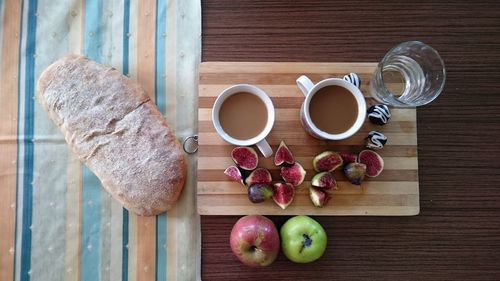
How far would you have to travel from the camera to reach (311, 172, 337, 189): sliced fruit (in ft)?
3.68

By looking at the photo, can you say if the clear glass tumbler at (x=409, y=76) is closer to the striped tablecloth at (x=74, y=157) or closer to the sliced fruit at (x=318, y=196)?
the sliced fruit at (x=318, y=196)

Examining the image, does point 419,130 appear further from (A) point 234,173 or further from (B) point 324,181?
(A) point 234,173

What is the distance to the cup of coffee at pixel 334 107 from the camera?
43.2 inches

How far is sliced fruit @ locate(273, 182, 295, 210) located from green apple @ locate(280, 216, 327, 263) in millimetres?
57

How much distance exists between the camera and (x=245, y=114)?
111 cm

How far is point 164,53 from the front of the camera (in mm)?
1296

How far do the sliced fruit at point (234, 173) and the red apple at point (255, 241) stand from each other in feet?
0.38

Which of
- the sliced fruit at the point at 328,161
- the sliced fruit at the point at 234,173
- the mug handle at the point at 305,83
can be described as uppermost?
the mug handle at the point at 305,83

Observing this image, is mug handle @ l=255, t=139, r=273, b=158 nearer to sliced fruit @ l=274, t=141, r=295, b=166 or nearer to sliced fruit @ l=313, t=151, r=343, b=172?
sliced fruit @ l=274, t=141, r=295, b=166

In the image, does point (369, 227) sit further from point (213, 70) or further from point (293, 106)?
point (213, 70)

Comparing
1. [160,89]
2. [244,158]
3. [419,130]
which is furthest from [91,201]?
[419,130]

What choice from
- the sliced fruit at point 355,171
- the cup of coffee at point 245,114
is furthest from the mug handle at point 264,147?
the sliced fruit at point 355,171

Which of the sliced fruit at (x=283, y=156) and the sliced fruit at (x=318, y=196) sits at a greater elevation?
the sliced fruit at (x=283, y=156)

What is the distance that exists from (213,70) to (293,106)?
0.87ft
